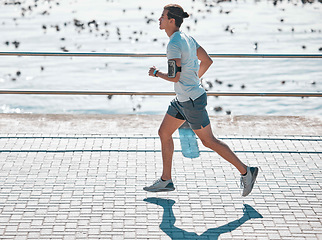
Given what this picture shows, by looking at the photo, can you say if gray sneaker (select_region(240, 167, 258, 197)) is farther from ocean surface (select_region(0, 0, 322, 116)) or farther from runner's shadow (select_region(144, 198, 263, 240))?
ocean surface (select_region(0, 0, 322, 116))

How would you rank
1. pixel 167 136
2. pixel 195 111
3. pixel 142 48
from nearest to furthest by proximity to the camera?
pixel 195 111 → pixel 167 136 → pixel 142 48

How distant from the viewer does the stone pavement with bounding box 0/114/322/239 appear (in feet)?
15.0

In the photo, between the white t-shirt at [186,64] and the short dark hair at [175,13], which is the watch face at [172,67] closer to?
the white t-shirt at [186,64]

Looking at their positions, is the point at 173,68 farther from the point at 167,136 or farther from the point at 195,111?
the point at 167,136

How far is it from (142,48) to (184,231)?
13.6 m

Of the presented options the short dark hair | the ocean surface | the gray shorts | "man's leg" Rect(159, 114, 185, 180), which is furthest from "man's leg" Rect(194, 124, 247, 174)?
the ocean surface

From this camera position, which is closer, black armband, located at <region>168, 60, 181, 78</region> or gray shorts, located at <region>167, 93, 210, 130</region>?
black armband, located at <region>168, 60, 181, 78</region>

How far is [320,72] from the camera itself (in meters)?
15.2

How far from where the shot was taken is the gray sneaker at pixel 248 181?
16.6ft

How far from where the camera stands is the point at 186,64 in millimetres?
4793

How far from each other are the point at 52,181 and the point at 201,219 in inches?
65.5

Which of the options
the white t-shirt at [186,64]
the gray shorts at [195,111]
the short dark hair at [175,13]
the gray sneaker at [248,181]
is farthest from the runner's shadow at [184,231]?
the short dark hair at [175,13]

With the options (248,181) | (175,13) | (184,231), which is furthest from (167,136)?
(175,13)

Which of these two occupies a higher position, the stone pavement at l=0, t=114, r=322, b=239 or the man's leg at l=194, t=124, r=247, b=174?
the man's leg at l=194, t=124, r=247, b=174
